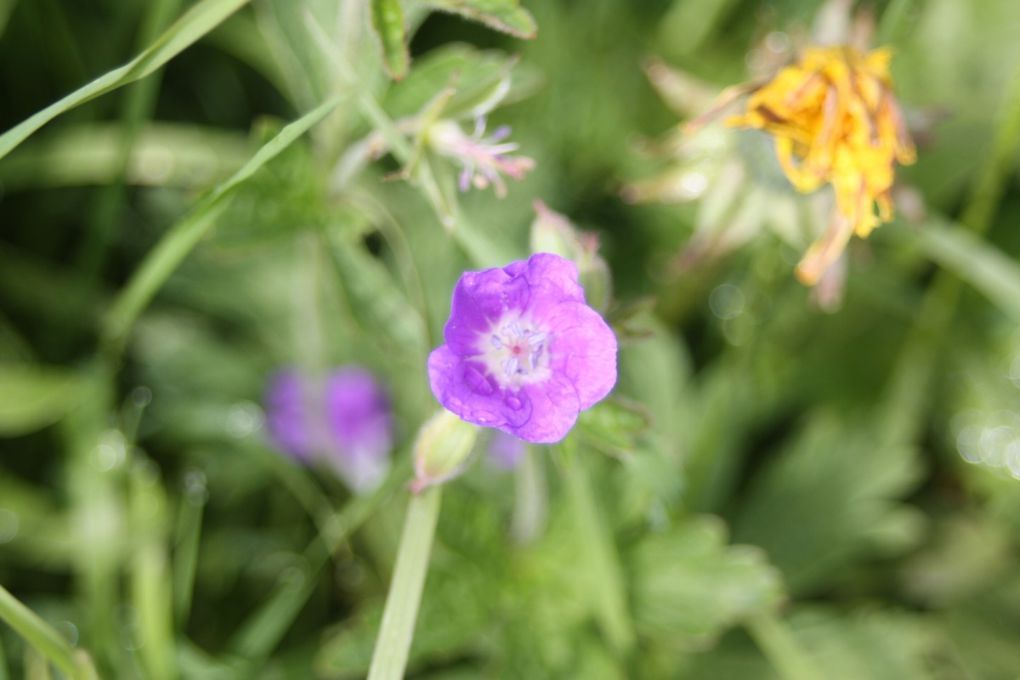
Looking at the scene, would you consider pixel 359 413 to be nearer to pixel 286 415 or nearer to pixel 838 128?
pixel 286 415

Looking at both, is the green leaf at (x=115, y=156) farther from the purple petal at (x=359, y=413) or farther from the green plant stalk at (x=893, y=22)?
the green plant stalk at (x=893, y=22)

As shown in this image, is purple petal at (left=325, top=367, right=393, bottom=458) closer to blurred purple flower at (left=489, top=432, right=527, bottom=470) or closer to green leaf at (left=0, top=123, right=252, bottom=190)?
blurred purple flower at (left=489, top=432, right=527, bottom=470)

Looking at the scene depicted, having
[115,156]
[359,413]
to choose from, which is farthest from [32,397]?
[359,413]

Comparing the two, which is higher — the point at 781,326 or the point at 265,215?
the point at 781,326

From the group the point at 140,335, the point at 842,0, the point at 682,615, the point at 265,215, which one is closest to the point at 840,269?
the point at 842,0

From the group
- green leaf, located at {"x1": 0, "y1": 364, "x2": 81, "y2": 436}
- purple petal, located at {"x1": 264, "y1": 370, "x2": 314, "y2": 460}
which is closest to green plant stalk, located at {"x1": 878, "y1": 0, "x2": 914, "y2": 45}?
purple petal, located at {"x1": 264, "y1": 370, "x2": 314, "y2": 460}

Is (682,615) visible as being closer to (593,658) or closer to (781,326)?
(593,658)

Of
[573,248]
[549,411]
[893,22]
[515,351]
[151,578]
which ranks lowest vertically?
[151,578]
